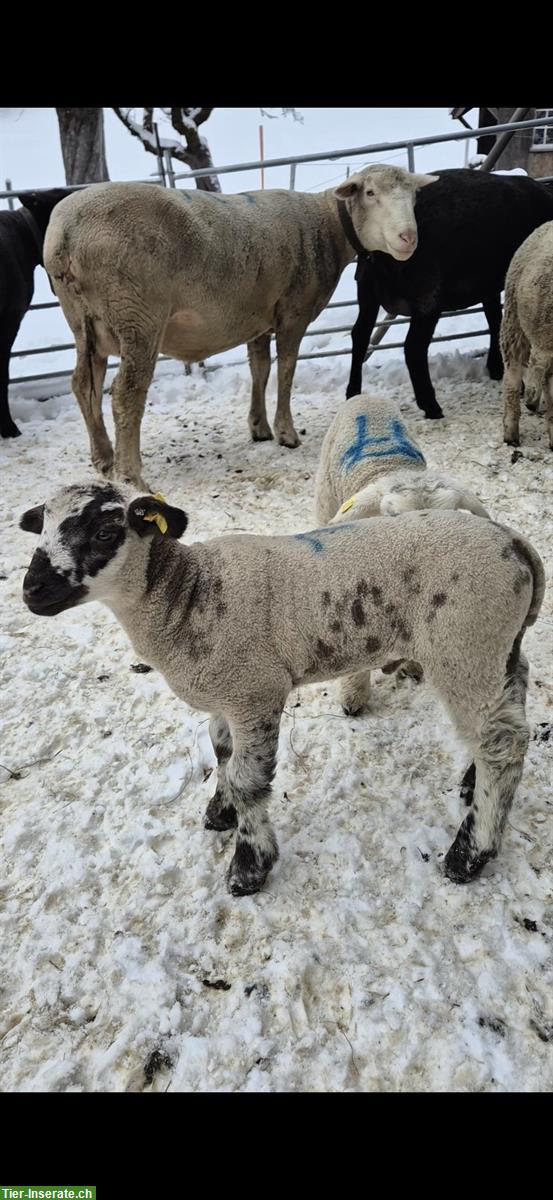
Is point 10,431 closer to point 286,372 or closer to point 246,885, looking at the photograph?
point 286,372

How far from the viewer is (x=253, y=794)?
7.97 feet

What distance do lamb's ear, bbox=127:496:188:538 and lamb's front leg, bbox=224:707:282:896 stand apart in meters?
0.70

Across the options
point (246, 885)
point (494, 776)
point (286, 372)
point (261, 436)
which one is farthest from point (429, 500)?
point (261, 436)

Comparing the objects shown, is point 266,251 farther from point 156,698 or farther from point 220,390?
point 156,698

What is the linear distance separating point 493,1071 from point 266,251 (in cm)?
525

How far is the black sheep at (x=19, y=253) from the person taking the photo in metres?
5.95

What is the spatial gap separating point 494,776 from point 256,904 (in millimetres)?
953

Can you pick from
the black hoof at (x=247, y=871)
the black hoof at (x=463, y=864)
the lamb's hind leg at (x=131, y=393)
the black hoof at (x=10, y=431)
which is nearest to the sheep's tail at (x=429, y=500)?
the black hoof at (x=463, y=864)

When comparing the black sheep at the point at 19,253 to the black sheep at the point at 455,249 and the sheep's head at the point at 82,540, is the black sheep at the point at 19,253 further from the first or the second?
the sheep's head at the point at 82,540

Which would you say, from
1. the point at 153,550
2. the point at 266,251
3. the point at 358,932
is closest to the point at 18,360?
the point at 266,251

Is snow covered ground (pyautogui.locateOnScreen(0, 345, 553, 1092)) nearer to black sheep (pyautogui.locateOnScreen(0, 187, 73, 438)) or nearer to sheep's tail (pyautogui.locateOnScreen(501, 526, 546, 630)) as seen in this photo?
sheep's tail (pyautogui.locateOnScreen(501, 526, 546, 630))

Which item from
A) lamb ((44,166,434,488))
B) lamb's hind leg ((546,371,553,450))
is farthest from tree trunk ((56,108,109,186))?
lamb's hind leg ((546,371,553,450))

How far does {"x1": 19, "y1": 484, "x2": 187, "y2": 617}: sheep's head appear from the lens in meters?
2.20

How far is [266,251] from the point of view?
5309 mm
